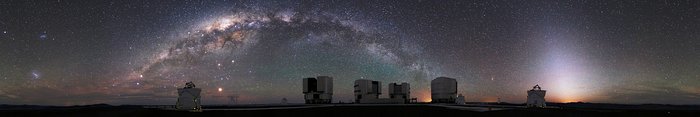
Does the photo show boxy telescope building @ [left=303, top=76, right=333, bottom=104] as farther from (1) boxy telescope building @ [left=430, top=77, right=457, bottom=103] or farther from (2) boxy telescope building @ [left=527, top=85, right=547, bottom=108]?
(2) boxy telescope building @ [left=527, top=85, right=547, bottom=108]

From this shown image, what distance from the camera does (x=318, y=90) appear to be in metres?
87.8

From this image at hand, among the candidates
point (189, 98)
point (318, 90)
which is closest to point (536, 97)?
point (189, 98)

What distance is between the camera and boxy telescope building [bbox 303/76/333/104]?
87.4 metres

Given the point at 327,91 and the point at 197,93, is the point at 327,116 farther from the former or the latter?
the point at 327,91

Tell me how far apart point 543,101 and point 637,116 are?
42.9 feet

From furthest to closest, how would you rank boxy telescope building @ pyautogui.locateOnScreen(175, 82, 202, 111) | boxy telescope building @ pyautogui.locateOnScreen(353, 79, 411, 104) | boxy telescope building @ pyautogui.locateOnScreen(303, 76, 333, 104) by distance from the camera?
boxy telescope building @ pyautogui.locateOnScreen(353, 79, 411, 104), boxy telescope building @ pyautogui.locateOnScreen(303, 76, 333, 104), boxy telescope building @ pyautogui.locateOnScreen(175, 82, 202, 111)

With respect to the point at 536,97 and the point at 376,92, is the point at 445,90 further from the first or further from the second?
the point at 536,97

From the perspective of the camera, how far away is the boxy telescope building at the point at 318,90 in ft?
287

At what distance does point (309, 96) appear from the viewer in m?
88.1

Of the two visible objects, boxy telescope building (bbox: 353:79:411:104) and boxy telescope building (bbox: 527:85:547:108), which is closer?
boxy telescope building (bbox: 527:85:547:108)

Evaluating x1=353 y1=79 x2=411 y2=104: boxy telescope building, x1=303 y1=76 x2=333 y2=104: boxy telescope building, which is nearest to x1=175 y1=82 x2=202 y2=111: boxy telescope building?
x1=303 y1=76 x2=333 y2=104: boxy telescope building

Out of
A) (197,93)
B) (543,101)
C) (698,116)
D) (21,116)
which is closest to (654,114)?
(698,116)

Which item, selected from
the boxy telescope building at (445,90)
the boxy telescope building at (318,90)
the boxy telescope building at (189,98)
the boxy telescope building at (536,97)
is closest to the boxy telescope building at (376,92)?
the boxy telescope building at (445,90)

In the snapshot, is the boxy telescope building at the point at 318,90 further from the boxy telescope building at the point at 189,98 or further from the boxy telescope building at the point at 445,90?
the boxy telescope building at the point at 189,98
